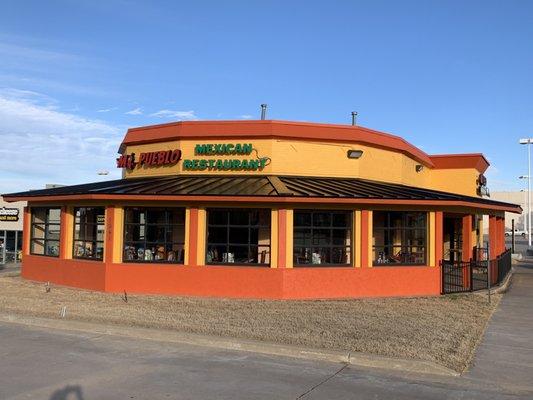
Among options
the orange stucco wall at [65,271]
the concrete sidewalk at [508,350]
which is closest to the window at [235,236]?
the orange stucco wall at [65,271]

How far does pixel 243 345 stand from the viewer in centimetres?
912

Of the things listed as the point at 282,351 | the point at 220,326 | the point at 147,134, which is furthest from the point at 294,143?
the point at 282,351

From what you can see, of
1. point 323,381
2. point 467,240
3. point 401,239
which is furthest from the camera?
point 467,240

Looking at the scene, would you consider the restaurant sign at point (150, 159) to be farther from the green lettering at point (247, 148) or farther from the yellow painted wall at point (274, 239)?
the yellow painted wall at point (274, 239)

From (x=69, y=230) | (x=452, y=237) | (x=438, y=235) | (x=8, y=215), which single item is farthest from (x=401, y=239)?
(x=8, y=215)

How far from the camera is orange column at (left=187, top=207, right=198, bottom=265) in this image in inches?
608

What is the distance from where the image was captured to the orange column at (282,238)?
15.0m

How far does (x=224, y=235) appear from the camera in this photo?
52.0 feet

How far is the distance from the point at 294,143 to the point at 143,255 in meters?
6.00

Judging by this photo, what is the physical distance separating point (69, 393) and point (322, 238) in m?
10.2

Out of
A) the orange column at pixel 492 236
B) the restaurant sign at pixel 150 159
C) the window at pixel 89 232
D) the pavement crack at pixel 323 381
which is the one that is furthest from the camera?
the orange column at pixel 492 236

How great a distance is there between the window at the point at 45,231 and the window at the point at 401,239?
1052 centimetres

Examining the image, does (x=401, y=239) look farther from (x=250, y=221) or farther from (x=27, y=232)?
(x=27, y=232)

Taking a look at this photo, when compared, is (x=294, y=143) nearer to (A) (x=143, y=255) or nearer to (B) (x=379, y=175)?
(B) (x=379, y=175)
